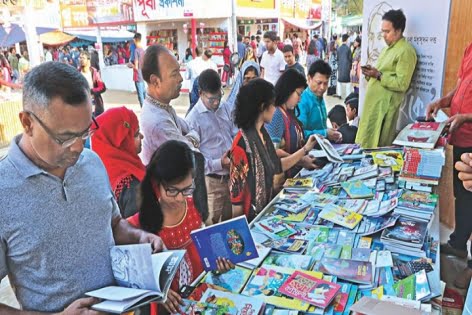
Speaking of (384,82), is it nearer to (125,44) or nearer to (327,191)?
(327,191)

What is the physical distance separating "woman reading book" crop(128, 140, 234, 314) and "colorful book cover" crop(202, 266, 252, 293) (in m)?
0.03

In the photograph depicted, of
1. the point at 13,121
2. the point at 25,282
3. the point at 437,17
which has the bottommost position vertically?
the point at 13,121

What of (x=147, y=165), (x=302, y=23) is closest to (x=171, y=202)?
(x=147, y=165)

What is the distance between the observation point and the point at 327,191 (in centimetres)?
235

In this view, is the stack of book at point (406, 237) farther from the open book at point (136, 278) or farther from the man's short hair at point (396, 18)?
the man's short hair at point (396, 18)

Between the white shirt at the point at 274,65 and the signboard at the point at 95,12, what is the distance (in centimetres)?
710

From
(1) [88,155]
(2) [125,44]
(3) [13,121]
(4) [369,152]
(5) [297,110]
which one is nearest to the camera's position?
(1) [88,155]

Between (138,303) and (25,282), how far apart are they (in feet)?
1.08

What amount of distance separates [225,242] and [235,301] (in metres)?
0.21

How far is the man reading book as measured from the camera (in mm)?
1021

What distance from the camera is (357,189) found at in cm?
228

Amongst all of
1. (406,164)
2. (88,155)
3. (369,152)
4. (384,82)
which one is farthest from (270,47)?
(88,155)

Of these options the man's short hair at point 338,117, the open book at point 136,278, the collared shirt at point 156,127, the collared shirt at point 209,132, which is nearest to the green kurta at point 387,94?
the man's short hair at point 338,117

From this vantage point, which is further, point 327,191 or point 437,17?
point 437,17
